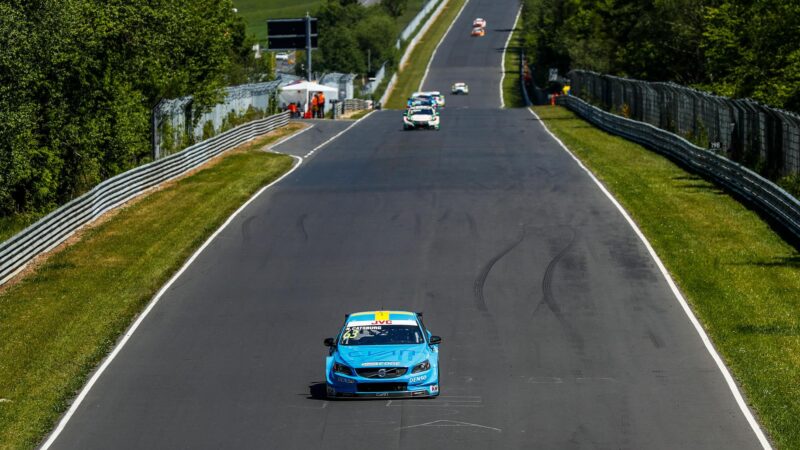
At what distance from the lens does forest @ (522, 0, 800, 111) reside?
58.6 metres

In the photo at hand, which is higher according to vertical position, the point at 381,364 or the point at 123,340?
the point at 381,364

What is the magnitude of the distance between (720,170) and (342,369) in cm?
2467

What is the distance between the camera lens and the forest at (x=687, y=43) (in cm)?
5856

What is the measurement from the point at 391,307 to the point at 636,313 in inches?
194

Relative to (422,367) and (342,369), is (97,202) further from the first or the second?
(422,367)

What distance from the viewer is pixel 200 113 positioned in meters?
58.6

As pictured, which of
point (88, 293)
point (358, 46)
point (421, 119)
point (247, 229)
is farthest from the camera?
point (358, 46)

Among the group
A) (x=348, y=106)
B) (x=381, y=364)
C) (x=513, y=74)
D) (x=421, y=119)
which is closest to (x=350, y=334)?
(x=381, y=364)

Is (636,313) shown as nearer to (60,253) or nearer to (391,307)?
(391,307)

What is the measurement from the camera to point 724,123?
44656 millimetres

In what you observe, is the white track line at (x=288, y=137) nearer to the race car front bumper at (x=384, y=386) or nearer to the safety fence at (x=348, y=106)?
the safety fence at (x=348, y=106)

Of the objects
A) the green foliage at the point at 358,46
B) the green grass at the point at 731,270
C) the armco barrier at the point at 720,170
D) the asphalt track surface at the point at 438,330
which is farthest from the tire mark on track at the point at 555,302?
the green foliage at the point at 358,46

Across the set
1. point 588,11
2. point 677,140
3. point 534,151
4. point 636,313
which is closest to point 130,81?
point 534,151

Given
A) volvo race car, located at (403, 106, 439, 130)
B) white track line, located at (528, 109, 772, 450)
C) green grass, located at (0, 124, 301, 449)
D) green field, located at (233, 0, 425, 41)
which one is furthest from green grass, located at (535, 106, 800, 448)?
green field, located at (233, 0, 425, 41)
